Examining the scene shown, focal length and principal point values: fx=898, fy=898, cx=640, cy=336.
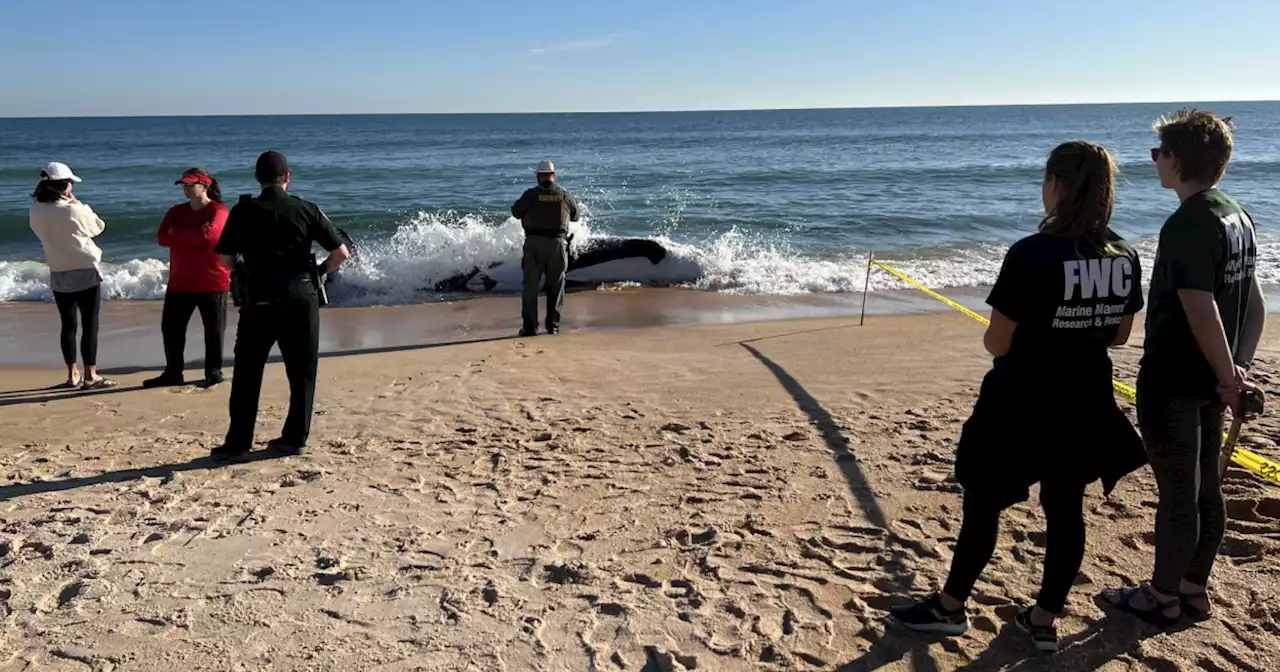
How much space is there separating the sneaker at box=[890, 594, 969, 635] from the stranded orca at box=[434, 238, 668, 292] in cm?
966

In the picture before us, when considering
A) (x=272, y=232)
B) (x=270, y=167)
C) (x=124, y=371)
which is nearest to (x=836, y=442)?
(x=272, y=232)

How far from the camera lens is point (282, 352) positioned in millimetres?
4766

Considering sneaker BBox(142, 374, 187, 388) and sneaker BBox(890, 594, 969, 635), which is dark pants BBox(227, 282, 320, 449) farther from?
sneaker BBox(890, 594, 969, 635)

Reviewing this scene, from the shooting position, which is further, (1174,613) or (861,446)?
(861,446)

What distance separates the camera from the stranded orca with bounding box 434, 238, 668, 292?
493 inches

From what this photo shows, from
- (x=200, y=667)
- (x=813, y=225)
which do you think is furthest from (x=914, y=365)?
(x=813, y=225)

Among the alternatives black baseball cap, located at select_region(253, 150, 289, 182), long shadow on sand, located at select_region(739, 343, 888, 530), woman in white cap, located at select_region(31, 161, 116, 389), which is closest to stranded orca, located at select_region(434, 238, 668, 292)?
long shadow on sand, located at select_region(739, 343, 888, 530)

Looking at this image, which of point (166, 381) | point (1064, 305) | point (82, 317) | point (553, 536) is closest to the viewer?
point (1064, 305)

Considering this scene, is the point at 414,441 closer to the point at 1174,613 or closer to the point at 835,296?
the point at 1174,613

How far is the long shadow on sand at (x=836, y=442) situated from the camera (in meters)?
4.08

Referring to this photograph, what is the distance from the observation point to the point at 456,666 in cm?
283

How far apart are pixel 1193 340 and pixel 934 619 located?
1194 mm

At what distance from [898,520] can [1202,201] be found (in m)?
1.83

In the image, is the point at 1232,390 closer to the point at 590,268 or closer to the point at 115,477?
the point at 115,477
